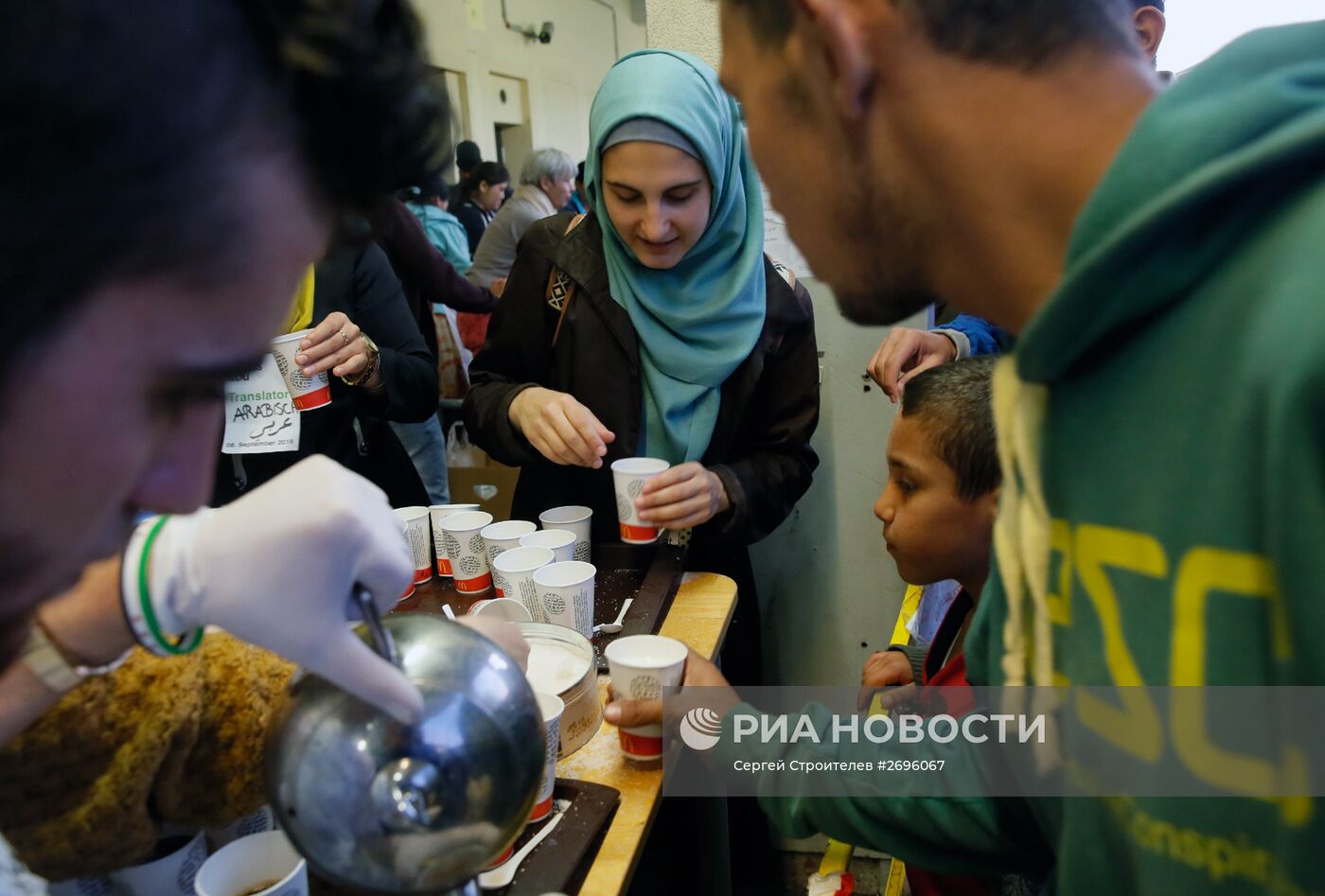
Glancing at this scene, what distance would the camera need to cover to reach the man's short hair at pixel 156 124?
35 centimetres

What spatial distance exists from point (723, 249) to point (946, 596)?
962mm

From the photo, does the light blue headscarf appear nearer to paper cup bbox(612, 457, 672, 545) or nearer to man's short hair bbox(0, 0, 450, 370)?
paper cup bbox(612, 457, 672, 545)

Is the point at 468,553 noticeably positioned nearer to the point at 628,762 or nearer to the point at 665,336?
the point at 628,762

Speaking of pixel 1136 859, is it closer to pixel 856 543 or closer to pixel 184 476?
pixel 184 476

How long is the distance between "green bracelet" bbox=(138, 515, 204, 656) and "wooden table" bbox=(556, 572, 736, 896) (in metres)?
0.47

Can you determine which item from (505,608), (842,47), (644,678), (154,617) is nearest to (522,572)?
(505,608)

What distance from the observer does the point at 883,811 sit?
104 centimetres

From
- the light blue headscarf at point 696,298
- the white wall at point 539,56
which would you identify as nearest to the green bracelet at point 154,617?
the light blue headscarf at point 696,298

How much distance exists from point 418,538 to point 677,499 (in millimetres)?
488

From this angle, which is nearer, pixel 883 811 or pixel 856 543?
pixel 883 811

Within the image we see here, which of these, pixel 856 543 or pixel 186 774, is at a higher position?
pixel 186 774

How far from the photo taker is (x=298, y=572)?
671 millimetres

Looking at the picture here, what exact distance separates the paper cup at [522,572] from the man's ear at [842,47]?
2.92 ft

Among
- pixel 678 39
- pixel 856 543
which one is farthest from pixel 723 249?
pixel 856 543
